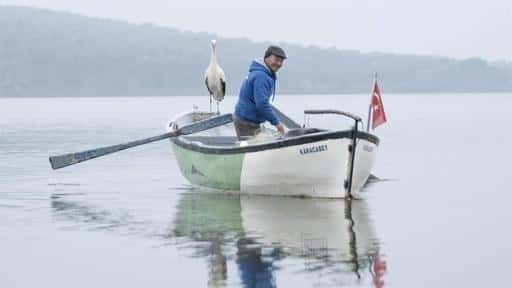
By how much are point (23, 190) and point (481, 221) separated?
10.4 metres

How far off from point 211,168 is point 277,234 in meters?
6.01

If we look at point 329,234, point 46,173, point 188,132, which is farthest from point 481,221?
point 46,173

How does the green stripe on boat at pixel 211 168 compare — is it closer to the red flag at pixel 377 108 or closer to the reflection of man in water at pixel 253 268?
the red flag at pixel 377 108

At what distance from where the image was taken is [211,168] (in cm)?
2375

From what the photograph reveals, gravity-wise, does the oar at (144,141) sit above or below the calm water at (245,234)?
above

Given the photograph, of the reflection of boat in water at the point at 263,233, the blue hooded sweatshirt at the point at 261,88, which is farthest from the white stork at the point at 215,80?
the blue hooded sweatshirt at the point at 261,88

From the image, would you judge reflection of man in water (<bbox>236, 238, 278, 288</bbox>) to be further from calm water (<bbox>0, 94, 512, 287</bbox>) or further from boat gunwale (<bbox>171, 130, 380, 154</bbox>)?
boat gunwale (<bbox>171, 130, 380, 154</bbox>)

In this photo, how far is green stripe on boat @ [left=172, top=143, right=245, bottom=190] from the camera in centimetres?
2281

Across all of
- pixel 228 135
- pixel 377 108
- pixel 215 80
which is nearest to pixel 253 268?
pixel 377 108

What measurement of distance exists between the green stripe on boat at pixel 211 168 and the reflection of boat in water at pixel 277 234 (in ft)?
0.98

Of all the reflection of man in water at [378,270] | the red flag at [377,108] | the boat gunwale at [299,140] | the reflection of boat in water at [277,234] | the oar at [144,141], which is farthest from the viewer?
the oar at [144,141]

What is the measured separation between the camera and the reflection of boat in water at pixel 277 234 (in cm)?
1473

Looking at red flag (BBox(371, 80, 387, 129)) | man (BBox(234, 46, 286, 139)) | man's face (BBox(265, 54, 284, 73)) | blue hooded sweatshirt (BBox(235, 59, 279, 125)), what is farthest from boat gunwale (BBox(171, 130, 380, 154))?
man's face (BBox(265, 54, 284, 73))

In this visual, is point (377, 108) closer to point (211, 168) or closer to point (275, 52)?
point (275, 52)
